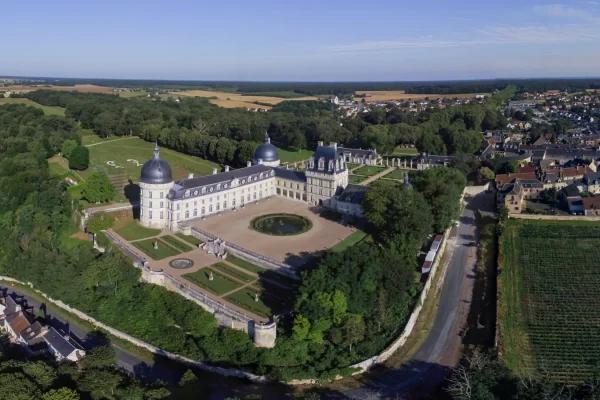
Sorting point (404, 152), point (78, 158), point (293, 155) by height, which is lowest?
point (293, 155)

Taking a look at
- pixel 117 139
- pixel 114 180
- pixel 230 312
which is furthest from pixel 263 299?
pixel 117 139

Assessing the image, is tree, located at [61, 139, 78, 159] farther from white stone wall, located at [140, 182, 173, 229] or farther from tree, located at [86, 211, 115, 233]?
white stone wall, located at [140, 182, 173, 229]

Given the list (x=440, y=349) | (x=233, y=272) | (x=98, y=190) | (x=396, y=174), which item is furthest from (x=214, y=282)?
(x=396, y=174)

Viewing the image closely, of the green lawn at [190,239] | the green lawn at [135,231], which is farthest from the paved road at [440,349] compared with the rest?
the green lawn at [135,231]

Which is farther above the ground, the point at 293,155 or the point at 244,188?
the point at 293,155

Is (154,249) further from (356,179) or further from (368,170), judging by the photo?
(368,170)

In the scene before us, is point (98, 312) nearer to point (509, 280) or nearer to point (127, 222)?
point (127, 222)

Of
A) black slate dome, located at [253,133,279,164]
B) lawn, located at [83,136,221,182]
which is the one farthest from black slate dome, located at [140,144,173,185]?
black slate dome, located at [253,133,279,164]

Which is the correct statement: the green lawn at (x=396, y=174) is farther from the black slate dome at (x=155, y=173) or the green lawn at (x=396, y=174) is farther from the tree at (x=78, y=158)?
the tree at (x=78, y=158)
